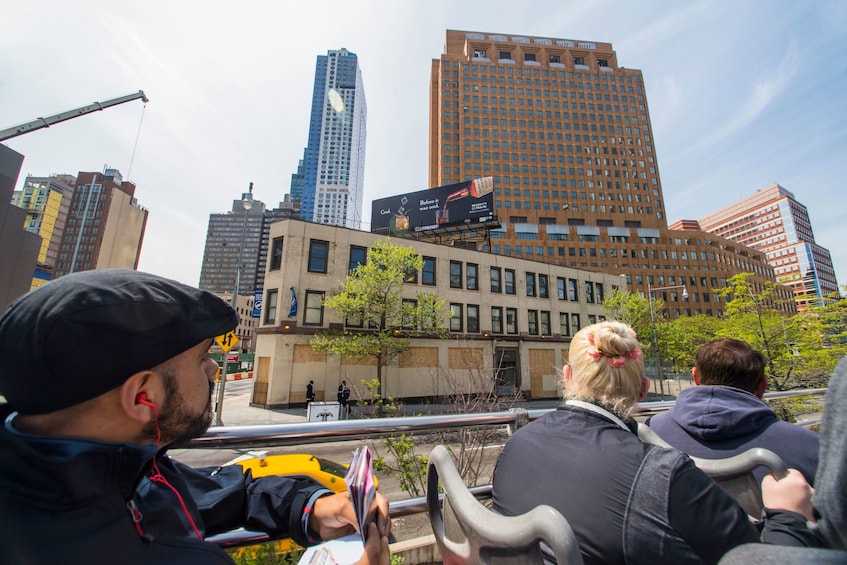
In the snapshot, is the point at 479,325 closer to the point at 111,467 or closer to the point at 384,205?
the point at 384,205

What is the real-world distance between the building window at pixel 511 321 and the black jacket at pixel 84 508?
28.8m

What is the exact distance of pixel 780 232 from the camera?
445ft

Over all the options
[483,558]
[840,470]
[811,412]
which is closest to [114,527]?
[483,558]

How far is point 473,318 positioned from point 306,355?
13.0 meters

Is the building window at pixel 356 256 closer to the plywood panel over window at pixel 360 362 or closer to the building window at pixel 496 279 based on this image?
the plywood panel over window at pixel 360 362

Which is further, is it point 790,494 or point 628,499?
point 790,494

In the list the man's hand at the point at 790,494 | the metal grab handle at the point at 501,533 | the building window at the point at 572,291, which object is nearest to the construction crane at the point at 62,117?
the metal grab handle at the point at 501,533

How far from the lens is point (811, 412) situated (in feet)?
23.7

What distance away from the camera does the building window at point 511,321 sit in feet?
94.5

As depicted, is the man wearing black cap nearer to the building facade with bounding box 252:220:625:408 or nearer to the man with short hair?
the man with short hair

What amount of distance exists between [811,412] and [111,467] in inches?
446

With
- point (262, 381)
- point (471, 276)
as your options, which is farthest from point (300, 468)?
point (471, 276)

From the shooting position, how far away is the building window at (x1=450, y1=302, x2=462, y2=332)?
2581 cm

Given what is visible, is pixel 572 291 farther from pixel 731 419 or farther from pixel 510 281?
pixel 731 419
